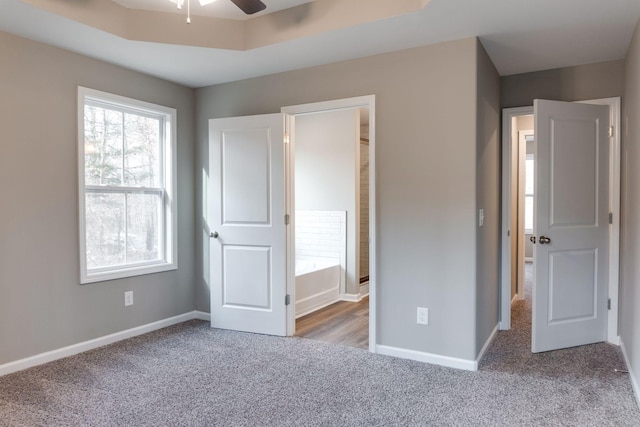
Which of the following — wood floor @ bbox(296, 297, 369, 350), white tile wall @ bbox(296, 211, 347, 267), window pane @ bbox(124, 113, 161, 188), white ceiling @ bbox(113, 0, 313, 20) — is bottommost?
wood floor @ bbox(296, 297, 369, 350)

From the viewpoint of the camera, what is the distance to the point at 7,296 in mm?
2881

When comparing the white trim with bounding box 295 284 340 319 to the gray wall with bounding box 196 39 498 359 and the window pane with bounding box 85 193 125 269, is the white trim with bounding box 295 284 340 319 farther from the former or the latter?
the window pane with bounding box 85 193 125 269

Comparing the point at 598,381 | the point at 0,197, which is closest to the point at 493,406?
the point at 598,381

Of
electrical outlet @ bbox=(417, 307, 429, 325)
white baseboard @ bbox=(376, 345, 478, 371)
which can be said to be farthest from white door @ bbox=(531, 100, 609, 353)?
electrical outlet @ bbox=(417, 307, 429, 325)

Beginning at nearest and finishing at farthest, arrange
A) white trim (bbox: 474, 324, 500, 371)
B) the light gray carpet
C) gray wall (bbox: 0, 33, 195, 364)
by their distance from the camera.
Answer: the light gray carpet
gray wall (bbox: 0, 33, 195, 364)
white trim (bbox: 474, 324, 500, 371)

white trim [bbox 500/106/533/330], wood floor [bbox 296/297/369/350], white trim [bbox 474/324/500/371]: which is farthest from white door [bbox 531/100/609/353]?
wood floor [bbox 296/297/369/350]

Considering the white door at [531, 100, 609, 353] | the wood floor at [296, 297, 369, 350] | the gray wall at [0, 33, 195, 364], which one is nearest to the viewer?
the gray wall at [0, 33, 195, 364]

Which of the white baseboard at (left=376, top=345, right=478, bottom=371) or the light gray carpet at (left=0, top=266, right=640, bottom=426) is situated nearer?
the light gray carpet at (left=0, top=266, right=640, bottom=426)

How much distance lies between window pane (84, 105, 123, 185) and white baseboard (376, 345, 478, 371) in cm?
263

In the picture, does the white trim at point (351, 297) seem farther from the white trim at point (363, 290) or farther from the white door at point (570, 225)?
the white door at point (570, 225)

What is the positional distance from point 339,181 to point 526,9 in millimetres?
2934

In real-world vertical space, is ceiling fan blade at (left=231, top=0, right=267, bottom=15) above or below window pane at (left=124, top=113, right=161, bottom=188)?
above

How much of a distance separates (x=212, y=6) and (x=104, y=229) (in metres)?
1.99

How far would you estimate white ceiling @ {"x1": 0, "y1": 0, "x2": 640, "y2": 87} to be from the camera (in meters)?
2.54
